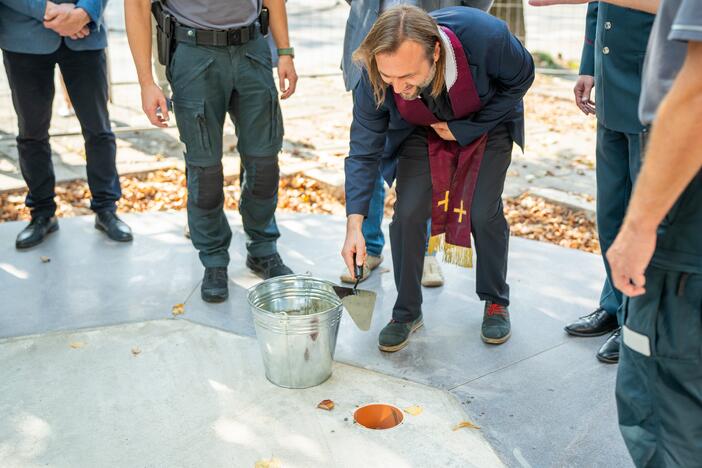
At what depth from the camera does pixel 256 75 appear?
3814mm

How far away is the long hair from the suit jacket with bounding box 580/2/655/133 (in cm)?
64

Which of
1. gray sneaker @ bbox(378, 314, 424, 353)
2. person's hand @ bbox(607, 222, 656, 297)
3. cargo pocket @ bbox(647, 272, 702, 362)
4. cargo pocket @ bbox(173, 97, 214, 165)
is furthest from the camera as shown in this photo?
cargo pocket @ bbox(173, 97, 214, 165)

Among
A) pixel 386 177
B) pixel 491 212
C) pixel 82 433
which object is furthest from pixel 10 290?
pixel 491 212

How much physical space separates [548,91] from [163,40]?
6.46m

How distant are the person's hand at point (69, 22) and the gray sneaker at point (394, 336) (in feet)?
7.35

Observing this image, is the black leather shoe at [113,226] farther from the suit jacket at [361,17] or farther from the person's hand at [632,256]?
the person's hand at [632,256]

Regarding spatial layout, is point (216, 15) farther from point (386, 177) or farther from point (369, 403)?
point (369, 403)

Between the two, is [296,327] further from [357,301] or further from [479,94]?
[479,94]

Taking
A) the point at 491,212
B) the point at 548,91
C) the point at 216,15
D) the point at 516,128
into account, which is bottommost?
the point at 548,91

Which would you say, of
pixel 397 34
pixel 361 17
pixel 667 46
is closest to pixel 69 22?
pixel 361 17

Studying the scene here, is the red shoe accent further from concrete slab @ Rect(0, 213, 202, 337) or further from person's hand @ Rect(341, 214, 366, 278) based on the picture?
concrete slab @ Rect(0, 213, 202, 337)

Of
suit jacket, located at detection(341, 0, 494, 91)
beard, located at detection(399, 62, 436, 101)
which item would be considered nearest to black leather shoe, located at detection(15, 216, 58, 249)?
suit jacket, located at detection(341, 0, 494, 91)

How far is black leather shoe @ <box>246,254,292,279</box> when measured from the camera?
4.17 metres

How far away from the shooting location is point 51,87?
448 cm
